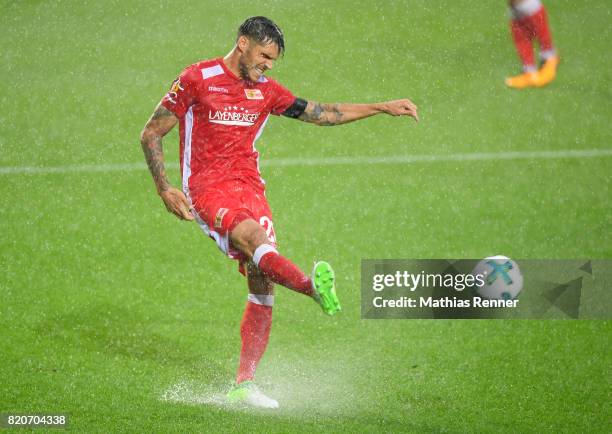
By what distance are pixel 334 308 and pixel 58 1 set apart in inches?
484

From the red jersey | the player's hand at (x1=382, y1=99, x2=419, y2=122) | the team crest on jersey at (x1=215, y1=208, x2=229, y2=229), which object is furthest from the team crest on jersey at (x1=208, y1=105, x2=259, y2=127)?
the player's hand at (x1=382, y1=99, x2=419, y2=122)

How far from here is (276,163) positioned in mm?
14320

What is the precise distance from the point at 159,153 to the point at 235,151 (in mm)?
627

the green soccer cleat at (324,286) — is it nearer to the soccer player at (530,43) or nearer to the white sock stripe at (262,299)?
the white sock stripe at (262,299)

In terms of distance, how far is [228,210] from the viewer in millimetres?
8273

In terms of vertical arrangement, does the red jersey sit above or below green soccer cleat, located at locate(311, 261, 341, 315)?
above

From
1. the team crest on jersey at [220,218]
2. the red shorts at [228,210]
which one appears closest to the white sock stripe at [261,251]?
the red shorts at [228,210]

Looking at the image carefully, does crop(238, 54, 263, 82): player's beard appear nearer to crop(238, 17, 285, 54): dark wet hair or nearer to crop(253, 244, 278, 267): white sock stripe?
crop(238, 17, 285, 54): dark wet hair

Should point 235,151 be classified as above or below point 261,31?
below

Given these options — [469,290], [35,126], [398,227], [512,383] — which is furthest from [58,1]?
[512,383]

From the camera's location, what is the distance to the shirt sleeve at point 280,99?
875 centimetres

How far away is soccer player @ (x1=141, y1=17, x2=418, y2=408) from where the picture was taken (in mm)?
8242

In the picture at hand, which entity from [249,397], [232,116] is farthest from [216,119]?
[249,397]

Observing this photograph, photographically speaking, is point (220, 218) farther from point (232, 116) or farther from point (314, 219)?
point (314, 219)
